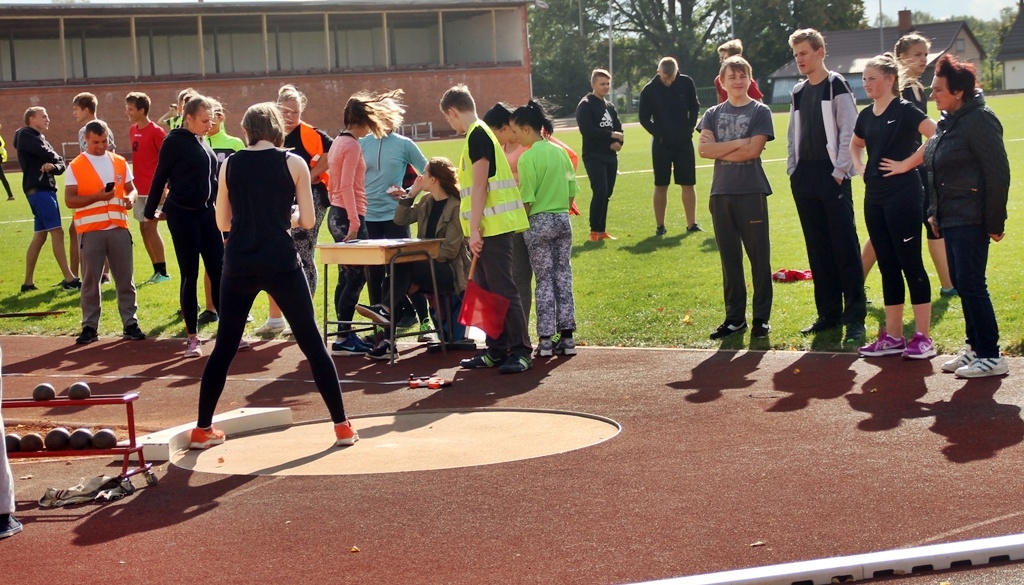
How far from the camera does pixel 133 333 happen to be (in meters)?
12.2

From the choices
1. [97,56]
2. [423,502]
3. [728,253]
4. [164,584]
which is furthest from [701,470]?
[97,56]

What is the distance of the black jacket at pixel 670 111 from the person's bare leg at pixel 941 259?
5.80 metres

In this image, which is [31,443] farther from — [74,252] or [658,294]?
[74,252]

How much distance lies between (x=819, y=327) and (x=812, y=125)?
1597 millimetres

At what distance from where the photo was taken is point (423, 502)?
241 inches

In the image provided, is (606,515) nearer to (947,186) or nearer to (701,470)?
(701,470)

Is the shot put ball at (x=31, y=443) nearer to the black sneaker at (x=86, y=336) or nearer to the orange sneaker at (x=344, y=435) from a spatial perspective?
the orange sneaker at (x=344, y=435)

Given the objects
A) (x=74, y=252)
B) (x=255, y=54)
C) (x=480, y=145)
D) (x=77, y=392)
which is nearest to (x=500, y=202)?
(x=480, y=145)

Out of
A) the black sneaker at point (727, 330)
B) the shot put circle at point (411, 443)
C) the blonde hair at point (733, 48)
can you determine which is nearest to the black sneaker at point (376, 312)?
the shot put circle at point (411, 443)

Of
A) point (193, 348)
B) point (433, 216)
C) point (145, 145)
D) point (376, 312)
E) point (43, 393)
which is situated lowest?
point (193, 348)

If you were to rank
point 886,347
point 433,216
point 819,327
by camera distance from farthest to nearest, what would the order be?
point 433,216 → point 819,327 → point 886,347

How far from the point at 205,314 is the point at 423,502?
713 cm

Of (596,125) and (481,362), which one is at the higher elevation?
(596,125)

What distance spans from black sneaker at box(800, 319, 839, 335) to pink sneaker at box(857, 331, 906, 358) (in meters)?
0.99
